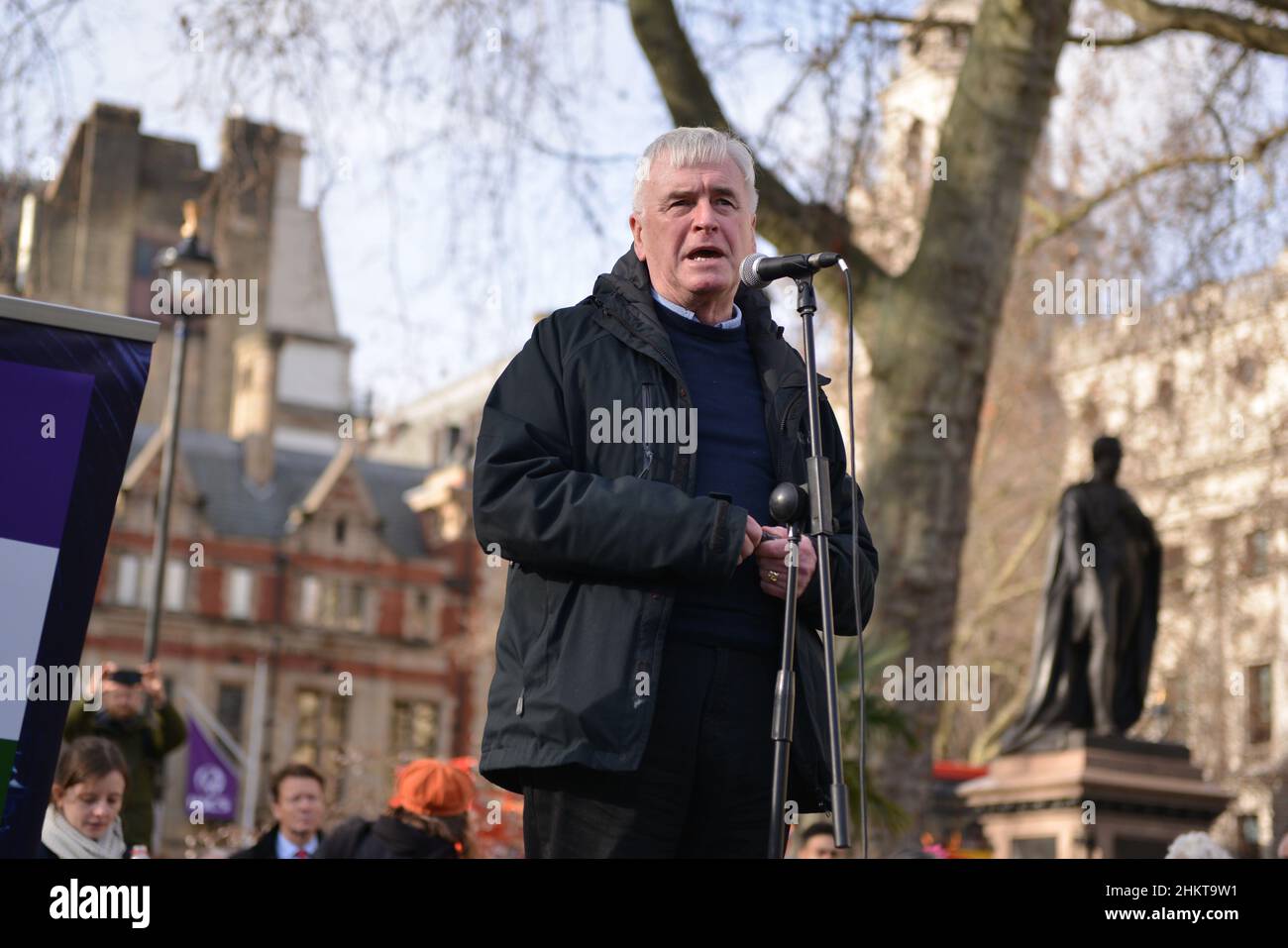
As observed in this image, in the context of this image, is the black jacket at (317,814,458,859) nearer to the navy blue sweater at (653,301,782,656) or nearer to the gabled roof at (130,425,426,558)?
the navy blue sweater at (653,301,782,656)

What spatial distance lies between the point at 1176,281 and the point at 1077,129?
8813 millimetres

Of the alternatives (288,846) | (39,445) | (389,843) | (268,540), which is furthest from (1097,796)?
(268,540)

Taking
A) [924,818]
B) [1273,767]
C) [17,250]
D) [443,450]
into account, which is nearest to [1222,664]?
[1273,767]

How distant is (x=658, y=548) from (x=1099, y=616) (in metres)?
11.7

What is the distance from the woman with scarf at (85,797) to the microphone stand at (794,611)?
11.4 feet

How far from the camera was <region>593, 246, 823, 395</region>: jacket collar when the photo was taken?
4.01 meters

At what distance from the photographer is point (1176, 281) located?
1803 cm

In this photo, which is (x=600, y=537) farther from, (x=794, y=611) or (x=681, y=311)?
(x=681, y=311)

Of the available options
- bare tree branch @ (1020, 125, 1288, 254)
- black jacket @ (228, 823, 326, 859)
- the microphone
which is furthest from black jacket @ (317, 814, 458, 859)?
bare tree branch @ (1020, 125, 1288, 254)

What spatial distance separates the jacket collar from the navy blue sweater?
0.10 ft

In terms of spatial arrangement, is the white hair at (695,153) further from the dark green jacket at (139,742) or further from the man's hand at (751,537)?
the dark green jacket at (139,742)
